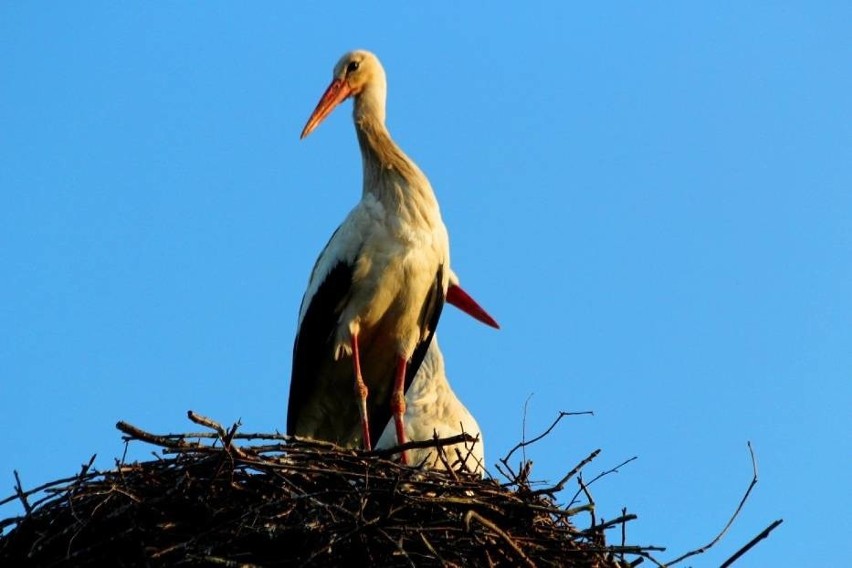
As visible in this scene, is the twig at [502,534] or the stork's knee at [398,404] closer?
the twig at [502,534]

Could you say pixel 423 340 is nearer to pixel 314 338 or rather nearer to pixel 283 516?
pixel 314 338

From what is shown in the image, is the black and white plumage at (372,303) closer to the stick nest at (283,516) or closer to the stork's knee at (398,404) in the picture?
the stork's knee at (398,404)

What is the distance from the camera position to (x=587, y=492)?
513cm

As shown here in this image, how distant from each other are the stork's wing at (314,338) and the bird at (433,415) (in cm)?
40

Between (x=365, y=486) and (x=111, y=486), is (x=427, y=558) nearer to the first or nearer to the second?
(x=365, y=486)

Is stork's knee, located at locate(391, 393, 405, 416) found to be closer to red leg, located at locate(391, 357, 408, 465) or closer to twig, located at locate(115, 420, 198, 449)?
red leg, located at locate(391, 357, 408, 465)

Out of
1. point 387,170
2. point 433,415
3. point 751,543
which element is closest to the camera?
point 751,543

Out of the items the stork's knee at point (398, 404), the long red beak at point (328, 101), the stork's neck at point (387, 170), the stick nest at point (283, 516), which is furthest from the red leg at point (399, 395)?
the stick nest at point (283, 516)

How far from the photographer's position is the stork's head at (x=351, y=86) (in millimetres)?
7422

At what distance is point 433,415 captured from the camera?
23.8 ft

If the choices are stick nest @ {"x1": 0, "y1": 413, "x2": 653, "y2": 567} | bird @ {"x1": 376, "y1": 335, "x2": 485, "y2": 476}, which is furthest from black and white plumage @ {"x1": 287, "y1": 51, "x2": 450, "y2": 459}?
stick nest @ {"x1": 0, "y1": 413, "x2": 653, "y2": 567}

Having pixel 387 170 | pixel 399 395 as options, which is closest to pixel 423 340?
pixel 399 395

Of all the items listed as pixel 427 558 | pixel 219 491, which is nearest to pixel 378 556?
pixel 427 558

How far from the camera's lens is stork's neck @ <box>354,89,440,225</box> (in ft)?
22.4
